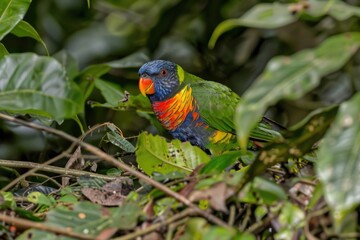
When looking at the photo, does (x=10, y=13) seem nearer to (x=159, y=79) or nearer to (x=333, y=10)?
(x=333, y=10)

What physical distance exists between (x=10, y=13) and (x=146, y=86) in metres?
1.42

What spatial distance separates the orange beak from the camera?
3.13 metres

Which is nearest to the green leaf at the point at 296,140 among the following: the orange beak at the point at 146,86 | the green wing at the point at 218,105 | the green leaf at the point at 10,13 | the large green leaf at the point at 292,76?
the large green leaf at the point at 292,76

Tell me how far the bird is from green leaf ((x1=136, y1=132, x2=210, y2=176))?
3.44 feet

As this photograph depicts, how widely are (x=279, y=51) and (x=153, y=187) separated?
2.35 m

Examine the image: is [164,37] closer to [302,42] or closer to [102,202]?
[302,42]

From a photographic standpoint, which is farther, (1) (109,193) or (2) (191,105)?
(2) (191,105)

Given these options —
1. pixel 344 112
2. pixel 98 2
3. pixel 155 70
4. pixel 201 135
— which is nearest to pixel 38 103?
pixel 344 112

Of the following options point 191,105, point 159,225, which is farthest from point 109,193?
point 191,105

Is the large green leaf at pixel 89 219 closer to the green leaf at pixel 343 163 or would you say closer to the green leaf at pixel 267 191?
the green leaf at pixel 267 191

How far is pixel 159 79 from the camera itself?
3143 millimetres

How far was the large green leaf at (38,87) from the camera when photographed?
1186 mm

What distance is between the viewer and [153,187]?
1242mm

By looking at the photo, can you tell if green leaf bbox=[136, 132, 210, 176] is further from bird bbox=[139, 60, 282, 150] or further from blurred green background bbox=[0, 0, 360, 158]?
blurred green background bbox=[0, 0, 360, 158]
